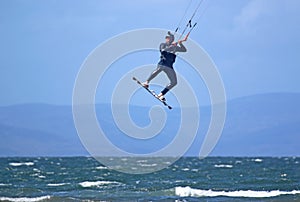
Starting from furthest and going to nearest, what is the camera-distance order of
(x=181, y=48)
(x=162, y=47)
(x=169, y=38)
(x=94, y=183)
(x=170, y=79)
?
(x=94, y=183), (x=170, y=79), (x=162, y=47), (x=169, y=38), (x=181, y=48)

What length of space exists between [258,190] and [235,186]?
3.28 metres

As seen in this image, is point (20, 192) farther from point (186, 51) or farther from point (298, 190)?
point (186, 51)

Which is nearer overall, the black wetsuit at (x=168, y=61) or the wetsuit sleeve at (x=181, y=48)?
the wetsuit sleeve at (x=181, y=48)

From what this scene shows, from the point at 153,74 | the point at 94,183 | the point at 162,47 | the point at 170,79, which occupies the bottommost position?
the point at 170,79

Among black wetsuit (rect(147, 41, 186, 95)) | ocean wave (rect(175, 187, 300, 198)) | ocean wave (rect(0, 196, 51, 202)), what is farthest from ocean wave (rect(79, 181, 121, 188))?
black wetsuit (rect(147, 41, 186, 95))

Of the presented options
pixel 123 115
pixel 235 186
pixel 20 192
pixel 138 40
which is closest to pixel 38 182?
pixel 20 192

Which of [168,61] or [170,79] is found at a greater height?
[168,61]

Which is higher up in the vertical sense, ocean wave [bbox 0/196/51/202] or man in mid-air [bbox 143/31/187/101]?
ocean wave [bbox 0/196/51/202]

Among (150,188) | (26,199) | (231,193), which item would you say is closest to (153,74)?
(26,199)

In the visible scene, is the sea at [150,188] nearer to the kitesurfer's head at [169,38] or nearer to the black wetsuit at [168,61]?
the black wetsuit at [168,61]

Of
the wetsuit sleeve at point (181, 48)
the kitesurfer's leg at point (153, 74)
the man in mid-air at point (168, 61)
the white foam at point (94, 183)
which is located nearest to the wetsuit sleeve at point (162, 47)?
the man in mid-air at point (168, 61)

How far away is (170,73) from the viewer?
18.5 meters

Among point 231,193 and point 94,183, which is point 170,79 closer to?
point 231,193

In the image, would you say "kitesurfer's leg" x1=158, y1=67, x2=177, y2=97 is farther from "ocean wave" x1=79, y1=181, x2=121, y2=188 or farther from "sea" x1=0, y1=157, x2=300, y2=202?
"ocean wave" x1=79, y1=181, x2=121, y2=188
